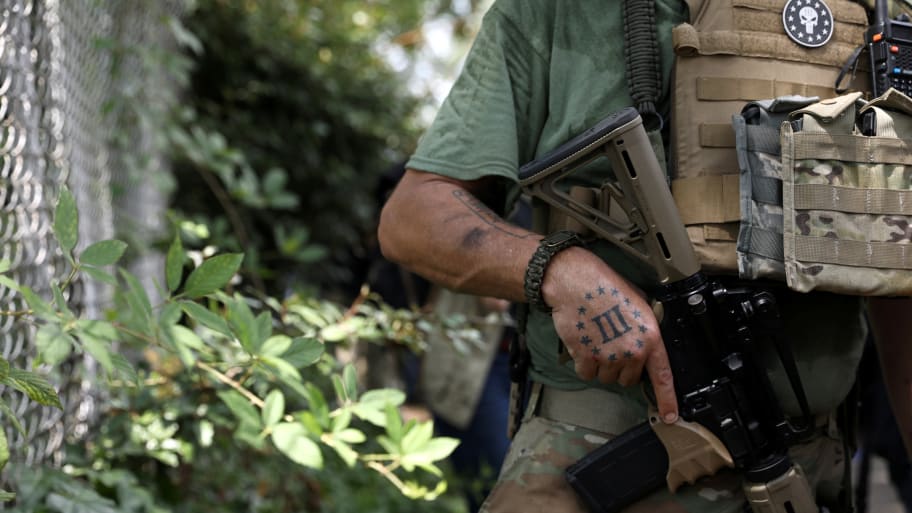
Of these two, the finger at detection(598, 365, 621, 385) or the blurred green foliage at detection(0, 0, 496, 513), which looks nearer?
the finger at detection(598, 365, 621, 385)

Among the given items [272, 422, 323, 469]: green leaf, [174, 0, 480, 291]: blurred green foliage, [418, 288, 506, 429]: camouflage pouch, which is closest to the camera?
[272, 422, 323, 469]: green leaf

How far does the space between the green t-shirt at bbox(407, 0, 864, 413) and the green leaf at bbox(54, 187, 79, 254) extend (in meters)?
0.51

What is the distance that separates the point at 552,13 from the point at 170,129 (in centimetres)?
179

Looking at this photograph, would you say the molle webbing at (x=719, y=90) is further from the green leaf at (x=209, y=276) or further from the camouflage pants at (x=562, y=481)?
the green leaf at (x=209, y=276)

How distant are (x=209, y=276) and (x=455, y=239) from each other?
1.29 feet

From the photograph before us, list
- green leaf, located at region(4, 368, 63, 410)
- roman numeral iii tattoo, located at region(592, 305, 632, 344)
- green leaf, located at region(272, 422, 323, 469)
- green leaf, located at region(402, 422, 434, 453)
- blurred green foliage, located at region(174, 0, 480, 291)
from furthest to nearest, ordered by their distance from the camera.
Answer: blurred green foliage, located at region(174, 0, 480, 291)
green leaf, located at region(402, 422, 434, 453)
green leaf, located at region(272, 422, 323, 469)
roman numeral iii tattoo, located at region(592, 305, 632, 344)
green leaf, located at region(4, 368, 63, 410)

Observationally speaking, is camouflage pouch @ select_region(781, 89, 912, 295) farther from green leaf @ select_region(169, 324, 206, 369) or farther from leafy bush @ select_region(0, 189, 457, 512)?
green leaf @ select_region(169, 324, 206, 369)

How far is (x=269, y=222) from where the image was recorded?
4.96 meters

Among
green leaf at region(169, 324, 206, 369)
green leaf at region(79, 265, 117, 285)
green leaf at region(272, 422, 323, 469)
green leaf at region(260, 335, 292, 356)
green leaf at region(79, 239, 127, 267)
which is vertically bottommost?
green leaf at region(272, 422, 323, 469)

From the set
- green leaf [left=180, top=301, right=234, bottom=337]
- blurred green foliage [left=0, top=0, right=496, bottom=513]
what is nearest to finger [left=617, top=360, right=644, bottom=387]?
blurred green foliage [left=0, top=0, right=496, bottom=513]

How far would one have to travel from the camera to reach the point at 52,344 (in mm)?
1281

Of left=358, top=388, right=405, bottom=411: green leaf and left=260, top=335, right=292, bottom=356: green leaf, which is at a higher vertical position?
left=260, top=335, right=292, bottom=356: green leaf

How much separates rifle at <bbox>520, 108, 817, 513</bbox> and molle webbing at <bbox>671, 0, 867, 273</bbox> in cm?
6

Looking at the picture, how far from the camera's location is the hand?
136 centimetres
